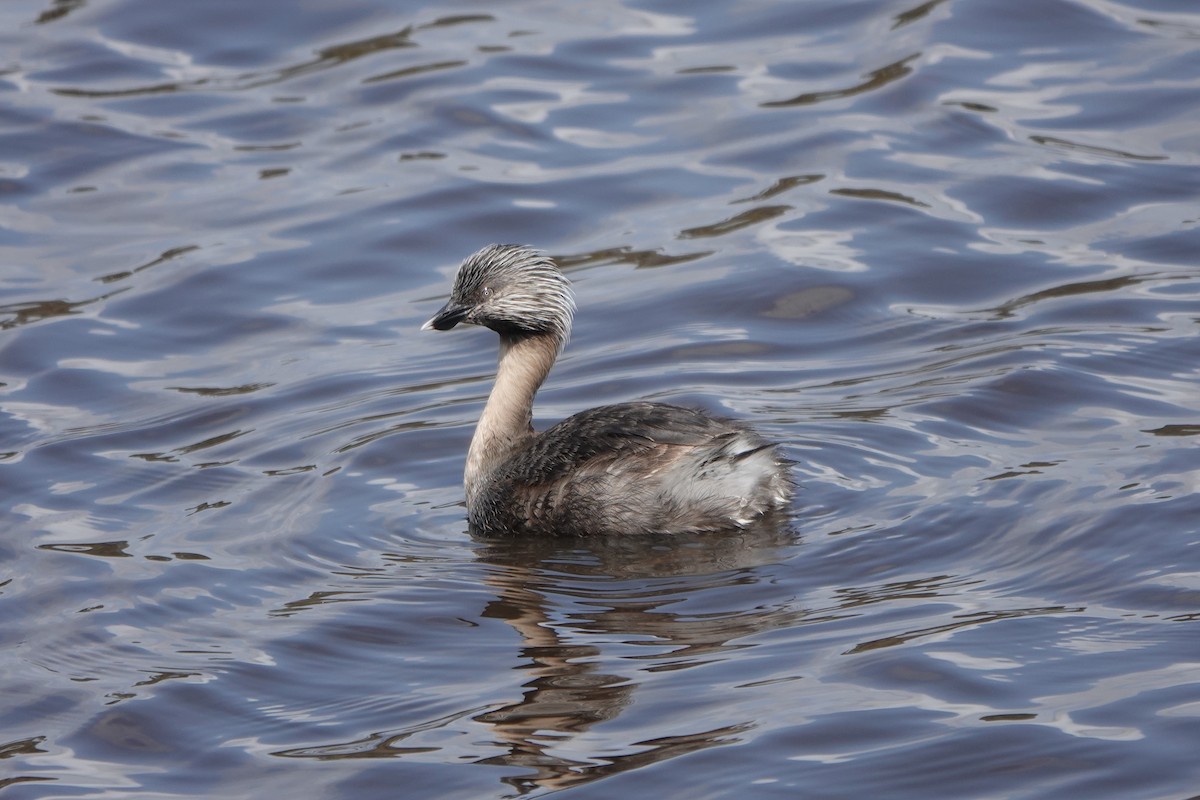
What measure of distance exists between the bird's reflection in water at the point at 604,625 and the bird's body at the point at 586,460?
109mm

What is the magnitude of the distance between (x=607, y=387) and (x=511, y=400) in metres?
1.26

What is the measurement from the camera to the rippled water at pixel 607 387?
19.9 ft

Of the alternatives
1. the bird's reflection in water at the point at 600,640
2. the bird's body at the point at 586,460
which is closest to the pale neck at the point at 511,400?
the bird's body at the point at 586,460

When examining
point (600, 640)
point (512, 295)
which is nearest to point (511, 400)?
point (512, 295)

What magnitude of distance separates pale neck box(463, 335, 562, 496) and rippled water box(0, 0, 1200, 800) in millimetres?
352

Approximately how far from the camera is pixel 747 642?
648cm

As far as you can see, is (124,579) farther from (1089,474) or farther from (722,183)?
(722,183)

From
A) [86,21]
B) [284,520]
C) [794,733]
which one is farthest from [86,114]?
[794,733]

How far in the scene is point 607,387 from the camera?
9.69 meters

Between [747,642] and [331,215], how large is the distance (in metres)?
6.93

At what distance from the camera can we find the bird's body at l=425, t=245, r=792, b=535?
25.3ft

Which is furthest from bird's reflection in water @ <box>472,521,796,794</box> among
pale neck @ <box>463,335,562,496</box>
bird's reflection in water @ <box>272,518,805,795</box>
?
pale neck @ <box>463,335,562,496</box>

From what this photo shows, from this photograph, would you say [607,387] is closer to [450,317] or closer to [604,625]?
[450,317]

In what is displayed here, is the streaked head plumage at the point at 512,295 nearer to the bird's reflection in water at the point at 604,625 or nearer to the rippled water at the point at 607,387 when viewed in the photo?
the rippled water at the point at 607,387
